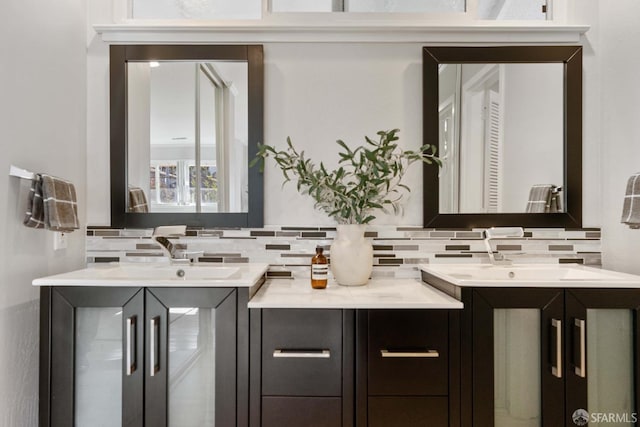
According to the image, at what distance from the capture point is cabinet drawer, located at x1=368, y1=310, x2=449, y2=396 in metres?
1.32

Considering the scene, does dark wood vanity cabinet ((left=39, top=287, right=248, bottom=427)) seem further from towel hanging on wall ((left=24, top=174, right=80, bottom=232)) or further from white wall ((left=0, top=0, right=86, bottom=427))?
towel hanging on wall ((left=24, top=174, right=80, bottom=232))

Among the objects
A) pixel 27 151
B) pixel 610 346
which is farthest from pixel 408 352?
pixel 27 151

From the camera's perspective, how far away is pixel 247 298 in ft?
4.43

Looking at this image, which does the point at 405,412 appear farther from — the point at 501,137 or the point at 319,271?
the point at 501,137

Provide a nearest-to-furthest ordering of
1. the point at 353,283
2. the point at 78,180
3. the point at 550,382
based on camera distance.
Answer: the point at 550,382 < the point at 353,283 < the point at 78,180

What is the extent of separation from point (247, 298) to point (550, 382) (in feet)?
3.62

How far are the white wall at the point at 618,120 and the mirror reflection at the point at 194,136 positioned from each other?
175cm

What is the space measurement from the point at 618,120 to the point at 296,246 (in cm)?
163

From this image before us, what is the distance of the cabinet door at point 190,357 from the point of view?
1.33m

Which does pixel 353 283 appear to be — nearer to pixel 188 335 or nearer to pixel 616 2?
pixel 188 335

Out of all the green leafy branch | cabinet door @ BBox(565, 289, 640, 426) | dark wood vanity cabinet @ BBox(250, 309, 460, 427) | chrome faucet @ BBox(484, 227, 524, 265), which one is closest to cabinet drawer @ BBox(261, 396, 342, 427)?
dark wood vanity cabinet @ BBox(250, 309, 460, 427)

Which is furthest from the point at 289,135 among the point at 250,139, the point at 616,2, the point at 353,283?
the point at 616,2

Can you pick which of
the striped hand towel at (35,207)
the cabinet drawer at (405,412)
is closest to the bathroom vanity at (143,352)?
the striped hand towel at (35,207)

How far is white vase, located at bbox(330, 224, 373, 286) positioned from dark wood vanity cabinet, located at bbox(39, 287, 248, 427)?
0.49 meters
